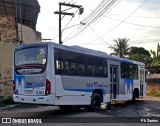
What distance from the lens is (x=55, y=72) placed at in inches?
533

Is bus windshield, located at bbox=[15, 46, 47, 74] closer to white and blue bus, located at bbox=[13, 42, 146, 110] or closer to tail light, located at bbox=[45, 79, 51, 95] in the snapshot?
white and blue bus, located at bbox=[13, 42, 146, 110]

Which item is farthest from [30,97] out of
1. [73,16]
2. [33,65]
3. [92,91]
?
[73,16]

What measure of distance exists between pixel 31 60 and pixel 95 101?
14.1 ft

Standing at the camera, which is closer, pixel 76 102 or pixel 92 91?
pixel 76 102

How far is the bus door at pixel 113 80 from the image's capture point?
60.1 feet

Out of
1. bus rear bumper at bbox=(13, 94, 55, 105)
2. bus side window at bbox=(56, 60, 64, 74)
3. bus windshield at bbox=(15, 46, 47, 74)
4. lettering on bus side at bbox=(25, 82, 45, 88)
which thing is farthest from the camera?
bus side window at bbox=(56, 60, 64, 74)

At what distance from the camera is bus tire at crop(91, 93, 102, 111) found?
16097 mm

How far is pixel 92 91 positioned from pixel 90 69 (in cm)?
109

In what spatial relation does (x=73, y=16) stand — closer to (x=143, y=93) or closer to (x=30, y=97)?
(x=143, y=93)

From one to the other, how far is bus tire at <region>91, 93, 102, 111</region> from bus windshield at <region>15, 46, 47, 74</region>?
12.3 feet

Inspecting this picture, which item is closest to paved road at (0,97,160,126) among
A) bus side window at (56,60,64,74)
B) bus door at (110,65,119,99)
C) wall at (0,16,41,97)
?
bus side window at (56,60,64,74)

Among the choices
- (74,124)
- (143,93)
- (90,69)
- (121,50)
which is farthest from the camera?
(121,50)

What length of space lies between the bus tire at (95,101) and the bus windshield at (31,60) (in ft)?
12.3

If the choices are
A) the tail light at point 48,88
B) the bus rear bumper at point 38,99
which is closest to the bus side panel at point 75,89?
the bus rear bumper at point 38,99
